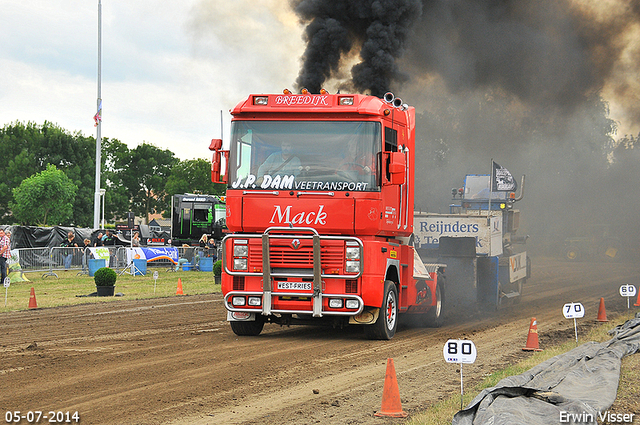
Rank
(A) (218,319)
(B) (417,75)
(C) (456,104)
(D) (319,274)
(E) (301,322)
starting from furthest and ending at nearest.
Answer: (C) (456,104) < (B) (417,75) < (A) (218,319) < (E) (301,322) < (D) (319,274)

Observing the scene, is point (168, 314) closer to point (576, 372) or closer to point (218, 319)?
point (218, 319)

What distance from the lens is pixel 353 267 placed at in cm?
1064

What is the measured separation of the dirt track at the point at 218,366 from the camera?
671cm

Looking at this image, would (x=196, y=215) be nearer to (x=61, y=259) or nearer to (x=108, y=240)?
(x=108, y=240)

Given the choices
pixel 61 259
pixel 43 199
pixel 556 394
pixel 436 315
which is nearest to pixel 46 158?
pixel 43 199

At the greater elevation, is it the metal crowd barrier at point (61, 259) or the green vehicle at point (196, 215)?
the green vehicle at point (196, 215)

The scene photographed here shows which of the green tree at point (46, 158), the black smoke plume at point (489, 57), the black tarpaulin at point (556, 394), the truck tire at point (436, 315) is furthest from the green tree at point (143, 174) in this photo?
the black tarpaulin at point (556, 394)

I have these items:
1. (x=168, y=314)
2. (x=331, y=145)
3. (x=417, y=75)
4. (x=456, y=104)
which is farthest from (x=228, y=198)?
(x=456, y=104)

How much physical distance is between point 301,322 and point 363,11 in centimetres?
1037

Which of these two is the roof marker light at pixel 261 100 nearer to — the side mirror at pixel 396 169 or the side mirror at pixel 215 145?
the side mirror at pixel 215 145

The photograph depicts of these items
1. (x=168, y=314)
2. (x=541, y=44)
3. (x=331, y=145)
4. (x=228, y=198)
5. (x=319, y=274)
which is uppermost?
(x=541, y=44)

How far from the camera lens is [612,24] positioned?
79.0 feet

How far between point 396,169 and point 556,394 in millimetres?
5149

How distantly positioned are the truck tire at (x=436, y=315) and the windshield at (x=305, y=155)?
4101mm
